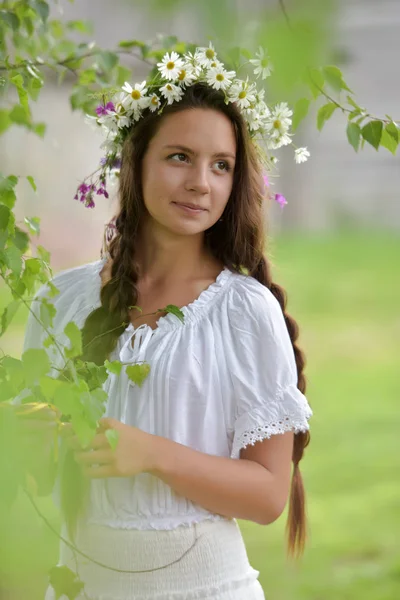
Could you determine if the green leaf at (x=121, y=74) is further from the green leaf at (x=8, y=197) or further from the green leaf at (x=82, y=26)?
the green leaf at (x=8, y=197)

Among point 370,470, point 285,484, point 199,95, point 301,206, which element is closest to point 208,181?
point 199,95

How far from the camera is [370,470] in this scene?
4.29 metres

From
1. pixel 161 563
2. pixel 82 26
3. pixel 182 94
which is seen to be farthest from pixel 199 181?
pixel 82 26

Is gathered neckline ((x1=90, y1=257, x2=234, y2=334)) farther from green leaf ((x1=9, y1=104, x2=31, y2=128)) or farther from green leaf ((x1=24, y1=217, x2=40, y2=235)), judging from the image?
green leaf ((x1=9, y1=104, x2=31, y2=128))

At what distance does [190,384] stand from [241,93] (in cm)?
42

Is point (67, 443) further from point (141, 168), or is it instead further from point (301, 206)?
point (301, 206)

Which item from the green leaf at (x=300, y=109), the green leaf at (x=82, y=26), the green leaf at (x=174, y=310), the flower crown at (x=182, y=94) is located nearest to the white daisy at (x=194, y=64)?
the flower crown at (x=182, y=94)

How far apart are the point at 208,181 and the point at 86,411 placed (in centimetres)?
49

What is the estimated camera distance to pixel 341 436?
4.69 metres

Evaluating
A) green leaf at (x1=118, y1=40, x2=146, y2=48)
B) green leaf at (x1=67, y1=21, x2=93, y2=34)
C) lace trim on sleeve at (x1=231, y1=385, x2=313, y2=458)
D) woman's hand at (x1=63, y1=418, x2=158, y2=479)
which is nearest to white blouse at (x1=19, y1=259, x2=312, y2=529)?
lace trim on sleeve at (x1=231, y1=385, x2=313, y2=458)

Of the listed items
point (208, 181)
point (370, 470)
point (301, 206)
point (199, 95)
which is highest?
point (199, 95)

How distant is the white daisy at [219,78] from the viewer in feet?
4.08

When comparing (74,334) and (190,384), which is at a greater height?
(74,334)

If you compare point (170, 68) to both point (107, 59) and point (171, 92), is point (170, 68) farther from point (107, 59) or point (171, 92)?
point (107, 59)
